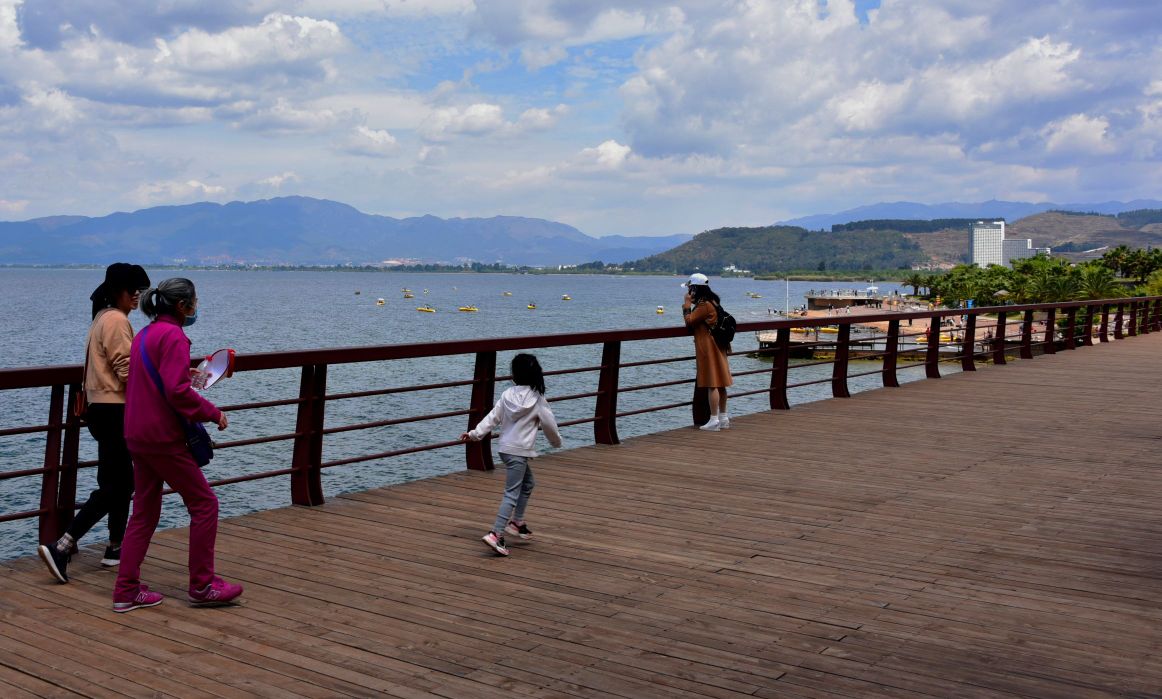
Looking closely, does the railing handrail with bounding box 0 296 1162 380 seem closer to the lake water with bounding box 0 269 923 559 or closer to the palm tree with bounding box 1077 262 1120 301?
the lake water with bounding box 0 269 923 559

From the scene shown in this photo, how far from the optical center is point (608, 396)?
34.8ft

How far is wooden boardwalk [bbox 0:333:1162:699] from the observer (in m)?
4.33

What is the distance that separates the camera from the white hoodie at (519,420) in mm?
6375

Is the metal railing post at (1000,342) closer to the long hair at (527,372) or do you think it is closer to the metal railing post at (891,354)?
the metal railing post at (891,354)

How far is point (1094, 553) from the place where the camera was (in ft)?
21.4

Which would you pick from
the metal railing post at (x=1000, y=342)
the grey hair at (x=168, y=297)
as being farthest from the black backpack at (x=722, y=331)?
the metal railing post at (x=1000, y=342)

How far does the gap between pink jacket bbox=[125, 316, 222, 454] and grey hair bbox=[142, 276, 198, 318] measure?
4cm

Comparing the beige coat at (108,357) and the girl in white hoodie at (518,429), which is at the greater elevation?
the beige coat at (108,357)

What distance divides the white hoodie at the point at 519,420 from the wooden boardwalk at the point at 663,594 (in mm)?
667

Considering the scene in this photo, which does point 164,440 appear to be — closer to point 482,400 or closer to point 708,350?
point 482,400

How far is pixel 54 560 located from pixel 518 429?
2.58m

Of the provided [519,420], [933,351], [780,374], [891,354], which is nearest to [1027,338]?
[933,351]

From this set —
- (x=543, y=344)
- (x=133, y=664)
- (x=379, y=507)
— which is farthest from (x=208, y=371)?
(x=543, y=344)

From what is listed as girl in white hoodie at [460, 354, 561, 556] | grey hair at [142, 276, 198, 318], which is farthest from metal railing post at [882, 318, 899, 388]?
grey hair at [142, 276, 198, 318]
